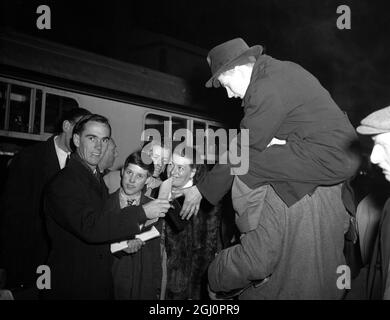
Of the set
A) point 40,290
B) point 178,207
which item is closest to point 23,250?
point 40,290

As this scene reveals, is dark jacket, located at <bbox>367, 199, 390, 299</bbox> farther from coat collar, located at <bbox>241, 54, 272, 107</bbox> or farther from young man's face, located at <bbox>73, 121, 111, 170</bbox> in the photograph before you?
young man's face, located at <bbox>73, 121, 111, 170</bbox>

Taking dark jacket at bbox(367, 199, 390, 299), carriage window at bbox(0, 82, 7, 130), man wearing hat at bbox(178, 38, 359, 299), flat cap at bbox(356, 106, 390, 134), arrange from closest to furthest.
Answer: flat cap at bbox(356, 106, 390, 134) → dark jacket at bbox(367, 199, 390, 299) → man wearing hat at bbox(178, 38, 359, 299) → carriage window at bbox(0, 82, 7, 130)

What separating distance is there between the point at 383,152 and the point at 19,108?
415cm

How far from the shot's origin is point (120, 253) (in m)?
2.80

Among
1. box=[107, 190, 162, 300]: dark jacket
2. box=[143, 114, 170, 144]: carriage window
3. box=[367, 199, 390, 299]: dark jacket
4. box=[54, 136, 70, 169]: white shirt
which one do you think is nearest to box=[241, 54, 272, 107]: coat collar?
box=[367, 199, 390, 299]: dark jacket

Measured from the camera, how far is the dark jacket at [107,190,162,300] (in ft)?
9.12

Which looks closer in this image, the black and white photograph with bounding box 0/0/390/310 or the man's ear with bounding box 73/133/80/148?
the black and white photograph with bounding box 0/0/390/310

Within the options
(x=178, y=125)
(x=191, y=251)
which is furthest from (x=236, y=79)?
(x=178, y=125)

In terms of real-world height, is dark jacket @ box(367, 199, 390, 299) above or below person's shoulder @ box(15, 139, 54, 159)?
below

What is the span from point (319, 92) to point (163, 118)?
13.0ft

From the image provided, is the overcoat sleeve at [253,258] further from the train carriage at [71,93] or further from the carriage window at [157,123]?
the carriage window at [157,123]

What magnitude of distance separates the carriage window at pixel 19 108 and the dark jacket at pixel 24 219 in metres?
0.93

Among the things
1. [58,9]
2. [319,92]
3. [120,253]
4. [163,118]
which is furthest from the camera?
[58,9]
